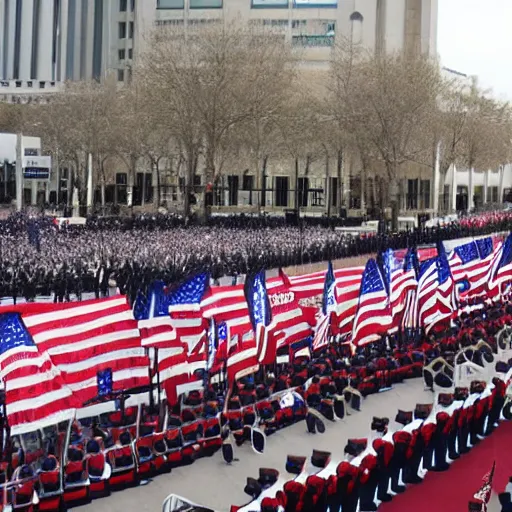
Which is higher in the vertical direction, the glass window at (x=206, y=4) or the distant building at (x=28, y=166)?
the glass window at (x=206, y=4)

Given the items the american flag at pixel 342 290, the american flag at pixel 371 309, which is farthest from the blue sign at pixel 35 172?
the american flag at pixel 371 309

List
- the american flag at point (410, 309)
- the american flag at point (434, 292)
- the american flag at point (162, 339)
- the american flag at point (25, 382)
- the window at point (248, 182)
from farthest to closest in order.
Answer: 1. the window at point (248, 182)
2. the american flag at point (434, 292)
3. the american flag at point (410, 309)
4. the american flag at point (162, 339)
5. the american flag at point (25, 382)

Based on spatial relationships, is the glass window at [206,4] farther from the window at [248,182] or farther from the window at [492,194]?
the window at [492,194]

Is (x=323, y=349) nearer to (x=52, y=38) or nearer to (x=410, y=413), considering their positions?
(x=410, y=413)

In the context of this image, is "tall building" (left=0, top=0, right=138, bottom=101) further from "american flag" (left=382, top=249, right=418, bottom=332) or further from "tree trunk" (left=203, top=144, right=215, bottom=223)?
"american flag" (left=382, top=249, right=418, bottom=332)

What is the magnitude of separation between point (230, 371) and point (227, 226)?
3555cm

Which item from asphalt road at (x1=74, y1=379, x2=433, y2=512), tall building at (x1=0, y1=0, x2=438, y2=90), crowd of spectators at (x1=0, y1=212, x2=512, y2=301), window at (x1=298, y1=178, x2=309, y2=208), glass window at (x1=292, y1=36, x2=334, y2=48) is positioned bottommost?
asphalt road at (x1=74, y1=379, x2=433, y2=512)

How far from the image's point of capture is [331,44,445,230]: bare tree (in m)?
50.1

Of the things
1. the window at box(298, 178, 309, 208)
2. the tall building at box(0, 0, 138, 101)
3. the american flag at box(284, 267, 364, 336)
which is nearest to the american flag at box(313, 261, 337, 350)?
the american flag at box(284, 267, 364, 336)

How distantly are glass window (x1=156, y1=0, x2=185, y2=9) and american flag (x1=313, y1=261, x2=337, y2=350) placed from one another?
270ft

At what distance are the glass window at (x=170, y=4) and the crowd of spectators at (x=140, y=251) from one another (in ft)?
172

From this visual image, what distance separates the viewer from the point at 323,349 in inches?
810

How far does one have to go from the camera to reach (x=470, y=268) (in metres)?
25.4

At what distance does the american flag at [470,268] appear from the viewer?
2483 centimetres
